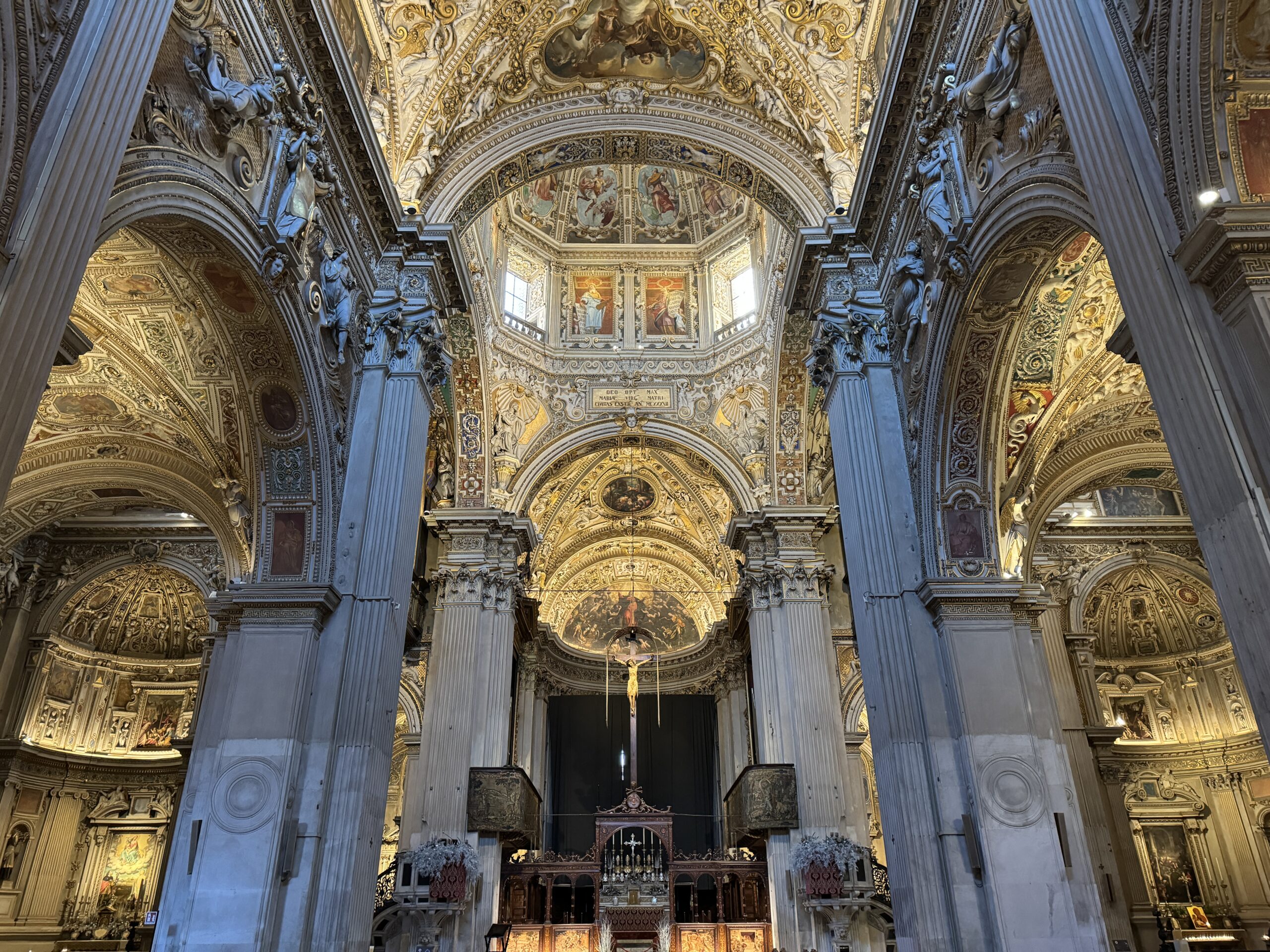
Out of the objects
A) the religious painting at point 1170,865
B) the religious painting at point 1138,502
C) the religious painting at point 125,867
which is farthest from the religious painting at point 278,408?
the religious painting at point 1170,865

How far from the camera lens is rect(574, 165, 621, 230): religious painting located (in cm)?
2333

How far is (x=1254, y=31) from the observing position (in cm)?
517

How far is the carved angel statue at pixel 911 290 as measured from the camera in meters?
10.6

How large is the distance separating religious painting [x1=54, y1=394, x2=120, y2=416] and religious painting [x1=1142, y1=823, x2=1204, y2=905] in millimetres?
25432

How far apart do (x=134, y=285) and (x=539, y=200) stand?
13827 mm

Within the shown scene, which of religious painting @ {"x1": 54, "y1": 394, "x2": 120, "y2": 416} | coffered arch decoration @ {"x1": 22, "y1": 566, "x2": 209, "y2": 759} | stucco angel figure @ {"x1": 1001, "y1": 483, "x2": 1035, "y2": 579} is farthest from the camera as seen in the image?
coffered arch decoration @ {"x1": 22, "y1": 566, "x2": 209, "y2": 759}

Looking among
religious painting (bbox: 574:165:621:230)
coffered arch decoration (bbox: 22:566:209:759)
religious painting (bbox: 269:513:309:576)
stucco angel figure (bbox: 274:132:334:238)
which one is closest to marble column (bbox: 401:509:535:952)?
coffered arch decoration (bbox: 22:566:209:759)

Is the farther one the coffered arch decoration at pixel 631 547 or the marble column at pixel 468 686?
the coffered arch decoration at pixel 631 547

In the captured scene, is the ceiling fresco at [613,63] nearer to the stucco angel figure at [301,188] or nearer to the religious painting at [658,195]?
the stucco angel figure at [301,188]

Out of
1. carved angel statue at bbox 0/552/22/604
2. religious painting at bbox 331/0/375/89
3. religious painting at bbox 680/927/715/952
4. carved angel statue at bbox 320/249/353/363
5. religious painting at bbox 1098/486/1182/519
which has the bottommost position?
religious painting at bbox 680/927/715/952

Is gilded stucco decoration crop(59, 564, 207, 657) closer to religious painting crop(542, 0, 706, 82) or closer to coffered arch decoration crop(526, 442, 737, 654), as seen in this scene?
coffered arch decoration crop(526, 442, 737, 654)

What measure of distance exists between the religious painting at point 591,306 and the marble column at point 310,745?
12667mm

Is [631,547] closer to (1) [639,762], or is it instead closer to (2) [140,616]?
(1) [639,762]

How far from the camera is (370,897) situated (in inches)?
359
